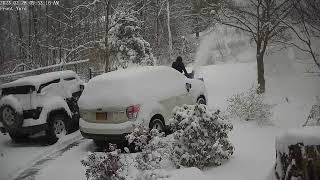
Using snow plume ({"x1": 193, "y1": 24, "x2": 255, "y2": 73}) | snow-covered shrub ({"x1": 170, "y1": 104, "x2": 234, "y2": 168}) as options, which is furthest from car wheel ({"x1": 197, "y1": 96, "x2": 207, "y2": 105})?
snow plume ({"x1": 193, "y1": 24, "x2": 255, "y2": 73})

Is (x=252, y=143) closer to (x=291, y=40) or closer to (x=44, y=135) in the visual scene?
(x=44, y=135)

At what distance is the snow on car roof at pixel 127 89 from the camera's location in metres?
9.18

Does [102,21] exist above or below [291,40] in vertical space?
above

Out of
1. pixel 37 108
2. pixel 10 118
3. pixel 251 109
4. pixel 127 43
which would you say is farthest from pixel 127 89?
pixel 127 43

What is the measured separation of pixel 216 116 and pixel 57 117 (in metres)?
5.16

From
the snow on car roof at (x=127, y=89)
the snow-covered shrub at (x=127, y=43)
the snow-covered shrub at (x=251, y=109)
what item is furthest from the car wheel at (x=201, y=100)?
the snow-covered shrub at (x=127, y=43)

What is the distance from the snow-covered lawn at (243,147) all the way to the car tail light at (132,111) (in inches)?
60.5

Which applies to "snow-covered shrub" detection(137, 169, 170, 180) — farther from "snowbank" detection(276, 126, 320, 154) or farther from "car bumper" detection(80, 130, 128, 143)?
"car bumper" detection(80, 130, 128, 143)

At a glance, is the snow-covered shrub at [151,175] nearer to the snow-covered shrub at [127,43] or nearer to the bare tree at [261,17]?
the bare tree at [261,17]

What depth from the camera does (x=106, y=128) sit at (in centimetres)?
917

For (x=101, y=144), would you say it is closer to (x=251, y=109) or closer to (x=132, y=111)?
(x=132, y=111)

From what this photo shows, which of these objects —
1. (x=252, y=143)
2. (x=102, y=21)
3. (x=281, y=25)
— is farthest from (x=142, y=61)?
(x=252, y=143)

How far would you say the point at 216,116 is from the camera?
774 centimetres

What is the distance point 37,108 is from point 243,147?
5.34 m
